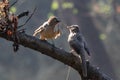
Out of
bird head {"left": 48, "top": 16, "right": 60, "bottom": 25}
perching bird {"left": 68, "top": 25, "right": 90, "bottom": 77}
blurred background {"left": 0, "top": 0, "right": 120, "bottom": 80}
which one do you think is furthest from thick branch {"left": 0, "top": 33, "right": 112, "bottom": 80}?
blurred background {"left": 0, "top": 0, "right": 120, "bottom": 80}


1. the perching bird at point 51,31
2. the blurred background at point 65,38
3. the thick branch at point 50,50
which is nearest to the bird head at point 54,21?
the perching bird at point 51,31

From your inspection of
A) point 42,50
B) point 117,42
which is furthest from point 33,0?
point 42,50

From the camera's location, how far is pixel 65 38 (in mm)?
19500

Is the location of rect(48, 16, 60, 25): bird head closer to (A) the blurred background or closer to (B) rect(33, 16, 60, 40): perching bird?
(B) rect(33, 16, 60, 40): perching bird

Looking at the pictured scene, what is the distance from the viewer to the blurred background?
16.8m

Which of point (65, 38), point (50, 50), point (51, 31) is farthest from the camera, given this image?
point (65, 38)

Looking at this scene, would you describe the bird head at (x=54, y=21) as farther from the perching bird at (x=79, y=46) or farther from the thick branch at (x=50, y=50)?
the thick branch at (x=50, y=50)

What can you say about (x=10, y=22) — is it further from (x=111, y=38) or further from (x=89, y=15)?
(x=111, y=38)

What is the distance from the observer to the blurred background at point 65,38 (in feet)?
55.2

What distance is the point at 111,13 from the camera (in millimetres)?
19359

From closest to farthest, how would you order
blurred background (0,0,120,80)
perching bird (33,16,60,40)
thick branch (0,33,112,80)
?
thick branch (0,33,112,80) → perching bird (33,16,60,40) → blurred background (0,0,120,80)

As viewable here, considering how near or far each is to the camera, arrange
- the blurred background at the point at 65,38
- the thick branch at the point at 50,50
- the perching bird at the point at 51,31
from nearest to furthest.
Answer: the thick branch at the point at 50,50, the perching bird at the point at 51,31, the blurred background at the point at 65,38

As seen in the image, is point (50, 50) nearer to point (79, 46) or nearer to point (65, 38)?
point (79, 46)

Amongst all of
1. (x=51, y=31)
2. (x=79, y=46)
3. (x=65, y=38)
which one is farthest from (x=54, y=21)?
(x=65, y=38)
